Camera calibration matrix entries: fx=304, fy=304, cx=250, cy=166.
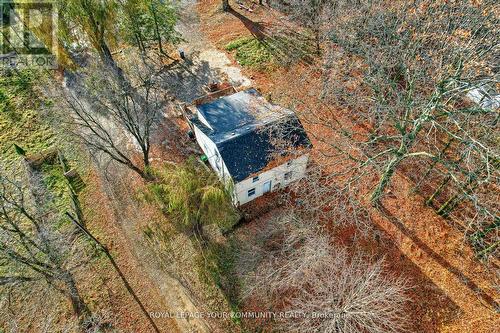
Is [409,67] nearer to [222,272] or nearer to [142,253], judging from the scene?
[222,272]

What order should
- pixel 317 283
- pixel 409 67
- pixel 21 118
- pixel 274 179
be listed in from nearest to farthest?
pixel 317 283
pixel 409 67
pixel 274 179
pixel 21 118

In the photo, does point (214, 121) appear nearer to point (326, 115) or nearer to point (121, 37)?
point (326, 115)

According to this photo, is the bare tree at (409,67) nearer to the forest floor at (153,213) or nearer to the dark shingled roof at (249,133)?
the dark shingled roof at (249,133)

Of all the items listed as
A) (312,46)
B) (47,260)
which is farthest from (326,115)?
(47,260)

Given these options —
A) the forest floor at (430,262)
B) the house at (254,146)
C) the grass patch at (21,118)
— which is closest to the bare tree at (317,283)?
the forest floor at (430,262)

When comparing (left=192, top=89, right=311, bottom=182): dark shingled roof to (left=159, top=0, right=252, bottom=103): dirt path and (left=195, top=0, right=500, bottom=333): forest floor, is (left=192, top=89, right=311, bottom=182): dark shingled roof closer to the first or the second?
(left=195, top=0, right=500, bottom=333): forest floor

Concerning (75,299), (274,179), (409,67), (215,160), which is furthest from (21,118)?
(409,67)
